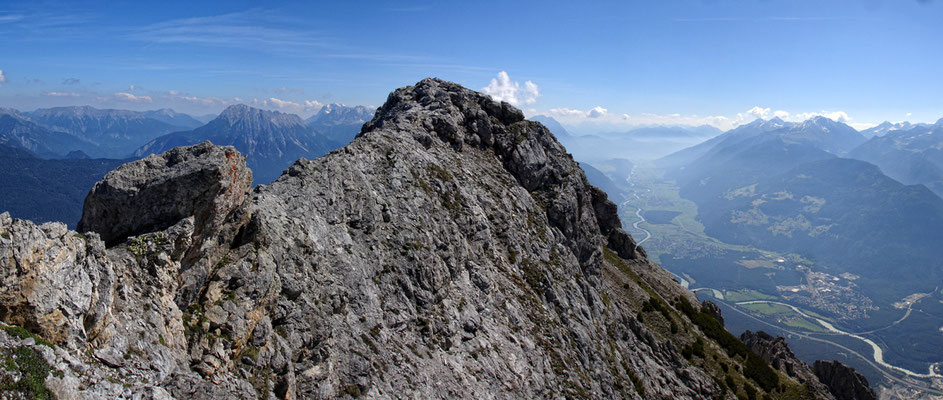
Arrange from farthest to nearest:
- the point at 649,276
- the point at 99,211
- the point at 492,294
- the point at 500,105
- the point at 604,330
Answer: the point at 649,276 → the point at 500,105 → the point at 604,330 → the point at 492,294 → the point at 99,211

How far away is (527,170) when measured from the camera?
69.9 metres

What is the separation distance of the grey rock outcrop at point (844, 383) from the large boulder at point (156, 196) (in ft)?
376

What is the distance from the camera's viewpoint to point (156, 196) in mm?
23250

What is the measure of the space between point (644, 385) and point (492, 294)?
26518mm

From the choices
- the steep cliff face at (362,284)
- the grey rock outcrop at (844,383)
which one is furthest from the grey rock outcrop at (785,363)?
the steep cliff face at (362,284)

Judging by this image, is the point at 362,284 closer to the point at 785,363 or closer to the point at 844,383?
the point at 785,363

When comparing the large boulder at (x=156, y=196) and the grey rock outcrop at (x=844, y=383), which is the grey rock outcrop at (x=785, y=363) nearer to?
the grey rock outcrop at (x=844, y=383)

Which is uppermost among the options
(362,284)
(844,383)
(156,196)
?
(156,196)

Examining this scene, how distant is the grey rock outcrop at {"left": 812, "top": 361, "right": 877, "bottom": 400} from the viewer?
85312 millimetres

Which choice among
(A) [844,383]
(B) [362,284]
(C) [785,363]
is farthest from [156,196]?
(A) [844,383]

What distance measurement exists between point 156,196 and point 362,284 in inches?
613

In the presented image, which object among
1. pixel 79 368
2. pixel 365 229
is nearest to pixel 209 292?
pixel 79 368

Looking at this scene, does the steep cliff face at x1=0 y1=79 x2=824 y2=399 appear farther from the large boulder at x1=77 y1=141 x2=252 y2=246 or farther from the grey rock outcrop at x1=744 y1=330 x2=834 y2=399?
the grey rock outcrop at x1=744 y1=330 x2=834 y2=399

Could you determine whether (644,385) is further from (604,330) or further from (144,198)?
(144,198)
